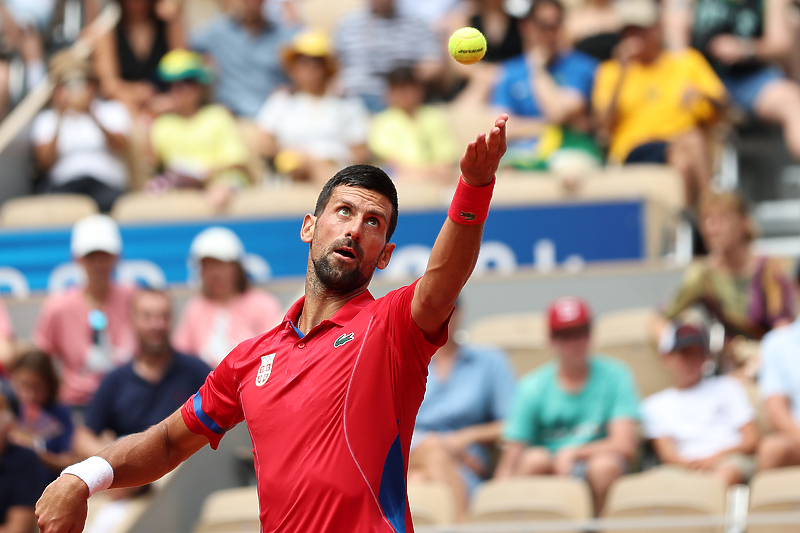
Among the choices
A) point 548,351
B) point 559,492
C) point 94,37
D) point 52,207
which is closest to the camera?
point 559,492

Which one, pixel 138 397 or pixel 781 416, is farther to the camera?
pixel 138 397

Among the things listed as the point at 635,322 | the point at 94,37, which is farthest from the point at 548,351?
the point at 94,37

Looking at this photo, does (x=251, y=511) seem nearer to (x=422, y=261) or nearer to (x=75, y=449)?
(x=75, y=449)

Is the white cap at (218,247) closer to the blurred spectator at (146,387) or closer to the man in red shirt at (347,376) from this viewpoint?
the blurred spectator at (146,387)

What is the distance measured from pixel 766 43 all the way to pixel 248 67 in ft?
14.5

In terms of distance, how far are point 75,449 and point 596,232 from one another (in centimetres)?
387

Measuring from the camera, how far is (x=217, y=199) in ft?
25.7

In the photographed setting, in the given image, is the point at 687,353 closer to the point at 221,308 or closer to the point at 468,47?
the point at 221,308

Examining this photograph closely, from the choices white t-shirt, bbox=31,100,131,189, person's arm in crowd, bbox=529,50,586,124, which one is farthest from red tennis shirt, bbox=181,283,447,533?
white t-shirt, bbox=31,100,131,189

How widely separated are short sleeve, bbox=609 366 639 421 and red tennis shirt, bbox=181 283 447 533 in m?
2.98

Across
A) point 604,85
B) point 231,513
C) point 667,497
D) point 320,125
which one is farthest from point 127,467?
point 604,85

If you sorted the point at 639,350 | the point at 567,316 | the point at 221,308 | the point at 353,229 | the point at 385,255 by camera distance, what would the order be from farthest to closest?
1. the point at 221,308
2. the point at 639,350
3. the point at 567,316
4. the point at 385,255
5. the point at 353,229

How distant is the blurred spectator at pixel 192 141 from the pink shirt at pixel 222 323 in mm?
1923

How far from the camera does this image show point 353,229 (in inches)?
101
